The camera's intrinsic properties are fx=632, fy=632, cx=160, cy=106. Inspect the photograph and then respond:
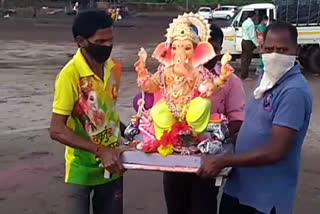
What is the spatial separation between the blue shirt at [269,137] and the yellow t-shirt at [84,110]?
2.47ft

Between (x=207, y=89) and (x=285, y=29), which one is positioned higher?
(x=285, y=29)

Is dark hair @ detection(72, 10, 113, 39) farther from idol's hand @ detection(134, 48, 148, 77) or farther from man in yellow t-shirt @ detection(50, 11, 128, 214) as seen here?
idol's hand @ detection(134, 48, 148, 77)

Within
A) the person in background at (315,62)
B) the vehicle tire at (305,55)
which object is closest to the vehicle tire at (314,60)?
the person in background at (315,62)

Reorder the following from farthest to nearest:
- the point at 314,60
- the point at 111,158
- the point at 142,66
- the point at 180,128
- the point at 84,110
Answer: the point at 314,60 < the point at 142,66 < the point at 84,110 < the point at 180,128 < the point at 111,158

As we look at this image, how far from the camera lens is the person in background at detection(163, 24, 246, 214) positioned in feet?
12.1

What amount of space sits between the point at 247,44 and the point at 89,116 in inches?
544

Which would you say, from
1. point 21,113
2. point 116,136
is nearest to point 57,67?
point 21,113

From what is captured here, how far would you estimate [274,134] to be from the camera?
2.93 meters

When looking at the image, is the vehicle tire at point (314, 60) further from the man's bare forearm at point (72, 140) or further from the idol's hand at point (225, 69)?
the man's bare forearm at point (72, 140)

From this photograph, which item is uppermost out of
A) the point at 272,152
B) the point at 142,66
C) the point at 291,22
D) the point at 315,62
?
the point at 142,66

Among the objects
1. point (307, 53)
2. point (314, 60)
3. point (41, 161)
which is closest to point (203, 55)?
point (41, 161)

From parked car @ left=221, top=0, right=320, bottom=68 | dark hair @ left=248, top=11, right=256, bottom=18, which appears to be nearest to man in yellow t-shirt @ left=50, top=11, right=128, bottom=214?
parked car @ left=221, top=0, right=320, bottom=68

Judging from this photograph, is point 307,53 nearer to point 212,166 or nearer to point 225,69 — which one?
point 225,69

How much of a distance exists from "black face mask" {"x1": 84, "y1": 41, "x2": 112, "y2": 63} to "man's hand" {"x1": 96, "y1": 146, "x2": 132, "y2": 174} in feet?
1.73
